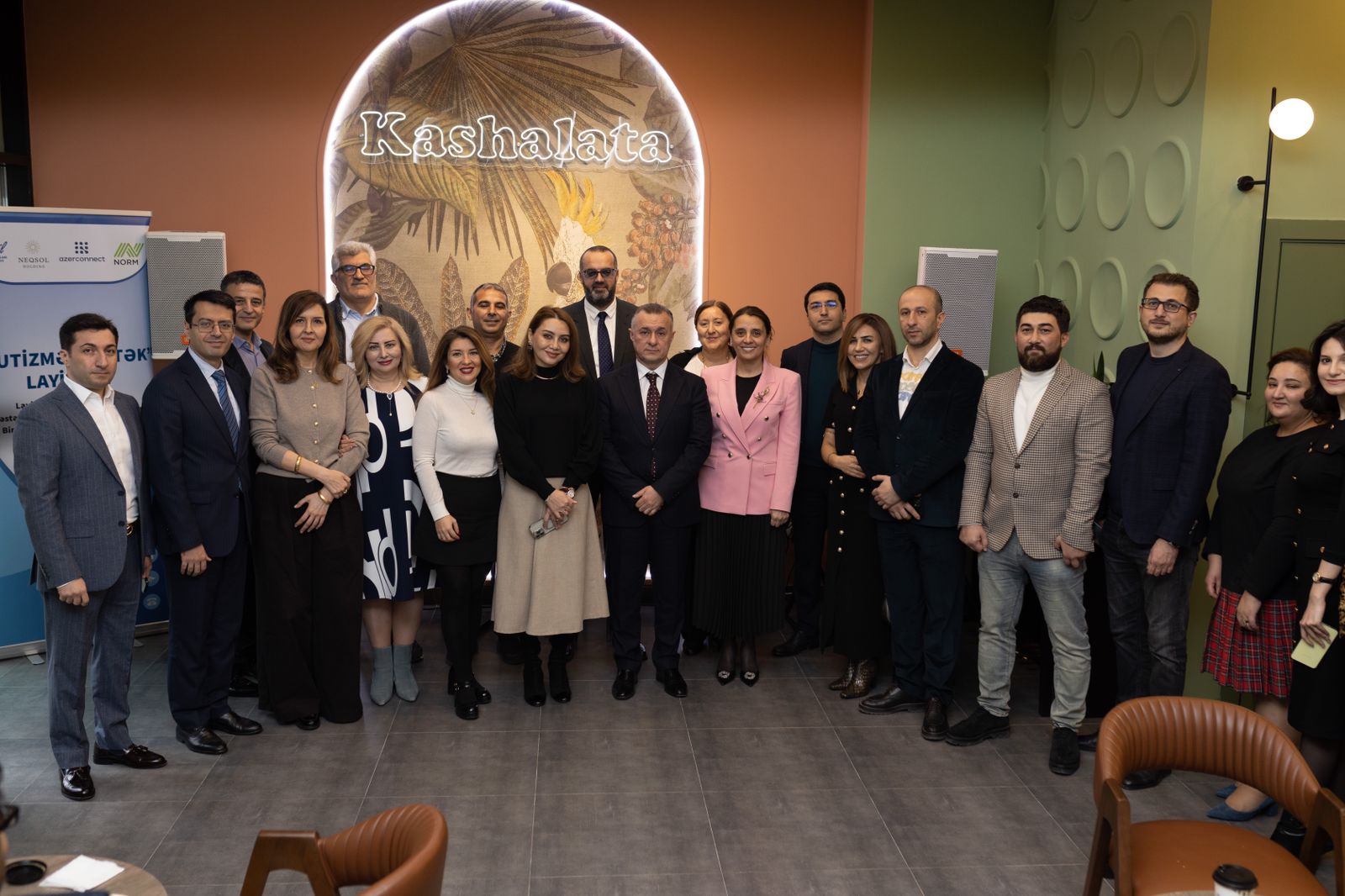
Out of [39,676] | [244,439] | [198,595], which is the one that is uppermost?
[244,439]

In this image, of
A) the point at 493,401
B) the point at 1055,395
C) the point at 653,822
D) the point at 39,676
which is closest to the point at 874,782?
the point at 653,822

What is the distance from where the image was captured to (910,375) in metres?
4.57

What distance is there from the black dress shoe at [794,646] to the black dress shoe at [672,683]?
→ 2.40 ft

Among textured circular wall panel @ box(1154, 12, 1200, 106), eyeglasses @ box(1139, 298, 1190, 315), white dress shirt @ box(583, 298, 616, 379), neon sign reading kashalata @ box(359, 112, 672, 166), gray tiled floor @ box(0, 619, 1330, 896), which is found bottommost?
gray tiled floor @ box(0, 619, 1330, 896)

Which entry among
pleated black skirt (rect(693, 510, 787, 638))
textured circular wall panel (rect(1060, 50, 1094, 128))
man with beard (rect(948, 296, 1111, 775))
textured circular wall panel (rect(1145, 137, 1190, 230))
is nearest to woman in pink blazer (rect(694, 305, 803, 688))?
pleated black skirt (rect(693, 510, 787, 638))

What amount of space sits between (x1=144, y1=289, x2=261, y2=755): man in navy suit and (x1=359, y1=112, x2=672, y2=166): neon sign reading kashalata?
2559 mm

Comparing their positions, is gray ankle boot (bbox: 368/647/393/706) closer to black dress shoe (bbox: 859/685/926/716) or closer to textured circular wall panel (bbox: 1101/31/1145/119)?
black dress shoe (bbox: 859/685/926/716)

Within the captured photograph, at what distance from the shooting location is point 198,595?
4.27 metres

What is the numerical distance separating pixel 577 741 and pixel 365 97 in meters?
4.22

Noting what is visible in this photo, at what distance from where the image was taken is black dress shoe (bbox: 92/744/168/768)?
13.7 feet

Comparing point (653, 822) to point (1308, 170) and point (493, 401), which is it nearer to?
point (493, 401)

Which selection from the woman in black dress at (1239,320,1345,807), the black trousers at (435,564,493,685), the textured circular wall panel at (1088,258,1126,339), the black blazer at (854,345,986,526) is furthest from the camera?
the textured circular wall panel at (1088,258,1126,339)

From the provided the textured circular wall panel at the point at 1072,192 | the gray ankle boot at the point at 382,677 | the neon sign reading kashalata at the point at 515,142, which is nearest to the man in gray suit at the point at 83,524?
the gray ankle boot at the point at 382,677

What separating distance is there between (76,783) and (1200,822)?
12.7 ft
